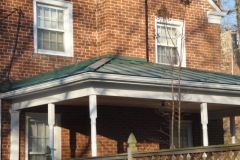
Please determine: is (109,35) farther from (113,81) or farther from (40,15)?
(113,81)

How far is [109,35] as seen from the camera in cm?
1823

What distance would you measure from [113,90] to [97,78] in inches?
29.7

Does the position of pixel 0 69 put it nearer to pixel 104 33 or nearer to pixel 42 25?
pixel 42 25

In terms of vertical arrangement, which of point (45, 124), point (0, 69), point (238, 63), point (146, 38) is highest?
point (238, 63)

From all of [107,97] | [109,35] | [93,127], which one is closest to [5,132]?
[107,97]

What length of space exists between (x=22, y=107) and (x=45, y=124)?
118 cm

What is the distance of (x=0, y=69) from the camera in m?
16.6

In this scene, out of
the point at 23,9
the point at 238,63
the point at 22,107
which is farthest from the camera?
the point at 238,63

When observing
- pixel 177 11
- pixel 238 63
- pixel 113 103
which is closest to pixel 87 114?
pixel 113 103

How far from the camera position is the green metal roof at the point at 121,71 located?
1488 cm

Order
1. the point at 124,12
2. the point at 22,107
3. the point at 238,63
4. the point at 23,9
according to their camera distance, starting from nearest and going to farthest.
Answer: the point at 22,107, the point at 23,9, the point at 124,12, the point at 238,63

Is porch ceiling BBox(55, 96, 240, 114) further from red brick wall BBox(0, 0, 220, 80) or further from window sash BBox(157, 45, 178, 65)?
window sash BBox(157, 45, 178, 65)

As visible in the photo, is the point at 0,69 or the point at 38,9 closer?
the point at 0,69

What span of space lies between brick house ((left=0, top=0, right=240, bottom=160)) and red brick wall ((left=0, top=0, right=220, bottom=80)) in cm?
3
